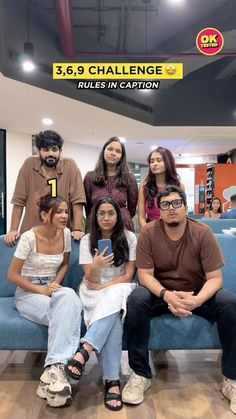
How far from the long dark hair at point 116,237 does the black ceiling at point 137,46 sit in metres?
3.23

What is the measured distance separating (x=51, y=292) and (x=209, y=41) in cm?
524

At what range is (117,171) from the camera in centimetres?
273

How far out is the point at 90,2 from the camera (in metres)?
6.17

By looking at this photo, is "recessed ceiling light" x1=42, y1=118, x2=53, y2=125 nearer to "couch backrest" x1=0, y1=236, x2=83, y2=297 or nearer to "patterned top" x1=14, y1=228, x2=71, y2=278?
"couch backrest" x1=0, y1=236, x2=83, y2=297

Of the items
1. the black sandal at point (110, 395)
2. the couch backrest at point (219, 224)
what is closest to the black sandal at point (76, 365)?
the black sandal at point (110, 395)

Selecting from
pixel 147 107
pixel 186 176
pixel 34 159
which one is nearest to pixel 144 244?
pixel 34 159

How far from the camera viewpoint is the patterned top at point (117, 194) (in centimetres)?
268

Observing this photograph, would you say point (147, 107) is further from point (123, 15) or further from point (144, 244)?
point (144, 244)

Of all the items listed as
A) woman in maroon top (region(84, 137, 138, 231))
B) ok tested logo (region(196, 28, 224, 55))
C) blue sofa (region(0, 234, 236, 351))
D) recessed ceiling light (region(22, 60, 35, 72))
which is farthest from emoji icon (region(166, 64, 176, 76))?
blue sofa (region(0, 234, 236, 351))

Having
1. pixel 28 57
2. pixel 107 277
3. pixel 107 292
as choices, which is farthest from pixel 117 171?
pixel 28 57

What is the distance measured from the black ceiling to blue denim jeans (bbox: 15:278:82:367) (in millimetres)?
3538

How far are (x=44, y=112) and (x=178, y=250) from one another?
5.45m

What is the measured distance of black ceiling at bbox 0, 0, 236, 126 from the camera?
Answer: 18.0 ft

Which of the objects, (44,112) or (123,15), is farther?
(44,112)
